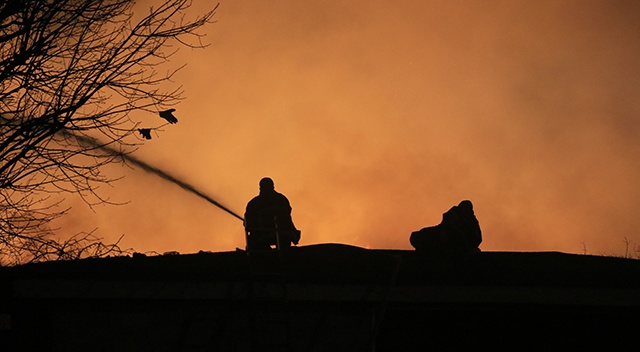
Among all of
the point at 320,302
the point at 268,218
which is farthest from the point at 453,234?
the point at 268,218

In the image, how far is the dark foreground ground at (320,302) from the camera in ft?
38.9

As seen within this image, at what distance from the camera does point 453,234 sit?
13180 mm

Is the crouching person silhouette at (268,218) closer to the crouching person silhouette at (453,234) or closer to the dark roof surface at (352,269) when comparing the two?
the dark roof surface at (352,269)

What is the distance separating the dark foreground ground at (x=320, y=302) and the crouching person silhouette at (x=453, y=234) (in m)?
0.23

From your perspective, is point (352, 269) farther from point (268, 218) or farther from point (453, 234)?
point (268, 218)

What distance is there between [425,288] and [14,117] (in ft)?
20.5

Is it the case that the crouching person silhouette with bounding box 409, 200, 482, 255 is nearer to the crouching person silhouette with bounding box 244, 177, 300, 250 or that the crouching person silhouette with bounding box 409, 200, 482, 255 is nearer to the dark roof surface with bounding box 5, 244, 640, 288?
the dark roof surface with bounding box 5, 244, 640, 288

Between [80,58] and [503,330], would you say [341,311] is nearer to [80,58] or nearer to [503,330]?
[503,330]

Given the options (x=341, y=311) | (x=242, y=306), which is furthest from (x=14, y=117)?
(x=341, y=311)

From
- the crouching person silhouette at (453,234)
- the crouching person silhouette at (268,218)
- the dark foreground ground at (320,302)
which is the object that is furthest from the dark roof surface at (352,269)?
the crouching person silhouette at (268,218)

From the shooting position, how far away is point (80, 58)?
45.8 feet

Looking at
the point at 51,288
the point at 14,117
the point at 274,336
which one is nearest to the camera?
the point at 51,288

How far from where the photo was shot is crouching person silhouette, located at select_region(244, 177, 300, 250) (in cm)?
1343

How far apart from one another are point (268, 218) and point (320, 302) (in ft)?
7.26
